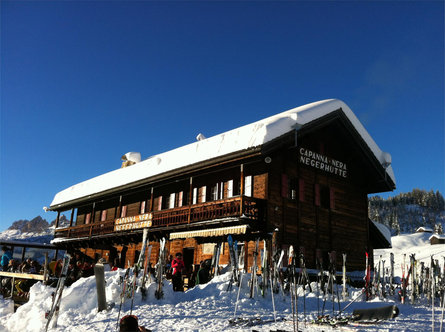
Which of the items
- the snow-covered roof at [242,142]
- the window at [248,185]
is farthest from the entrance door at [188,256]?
the window at [248,185]

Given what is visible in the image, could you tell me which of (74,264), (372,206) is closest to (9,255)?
(74,264)

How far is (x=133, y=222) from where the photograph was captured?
2023 centimetres

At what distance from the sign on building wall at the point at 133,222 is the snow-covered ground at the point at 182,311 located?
8.36 meters

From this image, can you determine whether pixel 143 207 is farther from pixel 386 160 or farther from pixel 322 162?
pixel 386 160

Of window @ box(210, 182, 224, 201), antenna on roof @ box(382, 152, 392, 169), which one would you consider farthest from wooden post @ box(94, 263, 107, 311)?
antenna on roof @ box(382, 152, 392, 169)

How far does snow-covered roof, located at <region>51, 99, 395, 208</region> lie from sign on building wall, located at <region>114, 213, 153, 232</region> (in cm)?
186

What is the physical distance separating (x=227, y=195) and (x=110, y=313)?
30.8 ft

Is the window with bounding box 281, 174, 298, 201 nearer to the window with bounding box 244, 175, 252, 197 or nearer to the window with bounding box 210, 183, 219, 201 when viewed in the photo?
the window with bounding box 244, 175, 252, 197

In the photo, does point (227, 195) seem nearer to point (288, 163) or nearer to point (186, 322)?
point (288, 163)

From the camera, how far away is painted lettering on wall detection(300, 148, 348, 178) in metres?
18.3

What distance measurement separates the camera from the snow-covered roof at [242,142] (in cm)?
1519

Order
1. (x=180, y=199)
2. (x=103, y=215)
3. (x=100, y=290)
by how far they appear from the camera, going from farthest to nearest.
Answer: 1. (x=103, y=215)
2. (x=180, y=199)
3. (x=100, y=290)

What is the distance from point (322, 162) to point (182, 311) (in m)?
12.2

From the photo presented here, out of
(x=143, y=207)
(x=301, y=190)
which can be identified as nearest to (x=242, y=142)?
(x=301, y=190)
